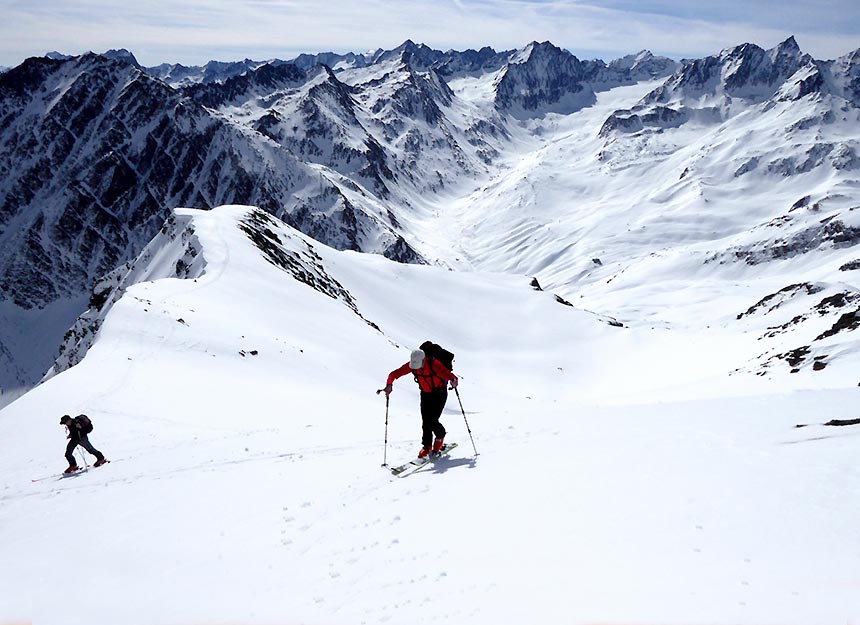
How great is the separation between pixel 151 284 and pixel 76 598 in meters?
34.2

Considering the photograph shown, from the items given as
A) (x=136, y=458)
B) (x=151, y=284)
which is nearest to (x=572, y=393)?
(x=151, y=284)

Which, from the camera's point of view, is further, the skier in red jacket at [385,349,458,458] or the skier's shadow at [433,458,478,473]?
the skier in red jacket at [385,349,458,458]

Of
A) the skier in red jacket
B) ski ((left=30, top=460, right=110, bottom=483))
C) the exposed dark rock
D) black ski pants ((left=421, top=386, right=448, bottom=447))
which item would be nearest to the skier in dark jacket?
ski ((left=30, top=460, right=110, bottom=483))

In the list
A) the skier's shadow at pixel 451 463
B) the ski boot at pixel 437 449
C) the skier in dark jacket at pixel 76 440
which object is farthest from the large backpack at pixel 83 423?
the skier's shadow at pixel 451 463

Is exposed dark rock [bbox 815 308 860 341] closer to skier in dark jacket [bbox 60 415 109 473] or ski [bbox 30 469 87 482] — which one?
skier in dark jacket [bbox 60 415 109 473]

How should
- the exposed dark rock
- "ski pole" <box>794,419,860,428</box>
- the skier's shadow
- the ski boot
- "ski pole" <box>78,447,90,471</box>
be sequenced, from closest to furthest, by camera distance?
1. "ski pole" <box>794,419,860,428</box>
2. the skier's shadow
3. the ski boot
4. "ski pole" <box>78,447,90,471</box>
5. the exposed dark rock

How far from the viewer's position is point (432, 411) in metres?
13.6

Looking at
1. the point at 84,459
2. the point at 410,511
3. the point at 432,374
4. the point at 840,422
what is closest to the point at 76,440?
the point at 84,459

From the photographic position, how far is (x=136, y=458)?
52.1 feet

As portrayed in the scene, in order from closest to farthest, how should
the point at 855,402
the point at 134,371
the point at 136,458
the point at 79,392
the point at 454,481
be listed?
the point at 454,481 < the point at 855,402 < the point at 136,458 < the point at 79,392 < the point at 134,371

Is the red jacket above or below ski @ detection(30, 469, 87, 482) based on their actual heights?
above

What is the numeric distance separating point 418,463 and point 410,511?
2.99 m

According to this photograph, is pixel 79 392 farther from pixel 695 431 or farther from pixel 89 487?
pixel 695 431

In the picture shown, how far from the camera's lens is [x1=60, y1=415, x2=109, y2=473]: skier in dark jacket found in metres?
15.7
